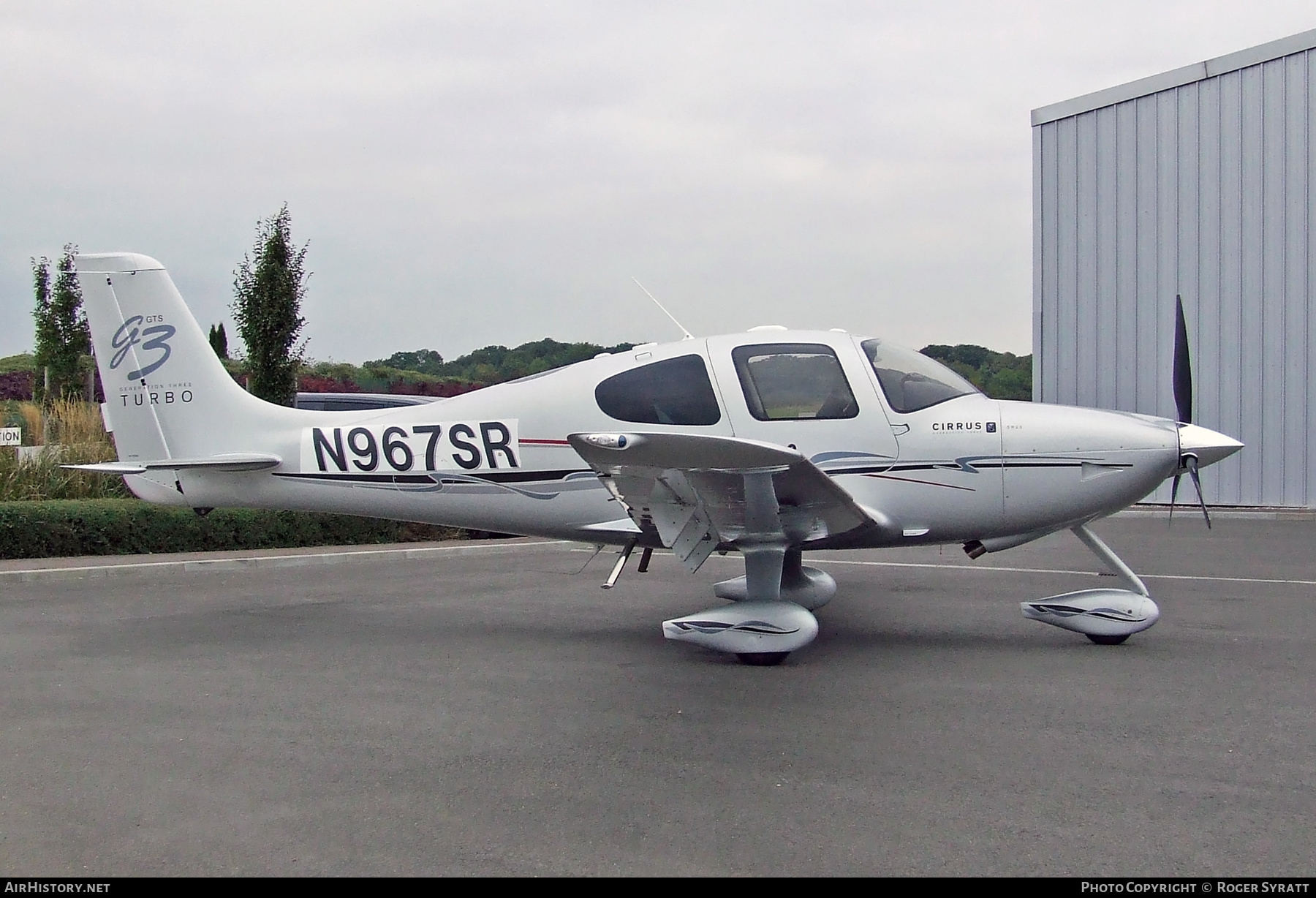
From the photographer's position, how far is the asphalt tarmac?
137 inches

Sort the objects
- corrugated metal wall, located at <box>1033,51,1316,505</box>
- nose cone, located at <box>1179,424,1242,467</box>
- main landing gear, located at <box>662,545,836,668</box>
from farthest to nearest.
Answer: corrugated metal wall, located at <box>1033,51,1316,505</box>, nose cone, located at <box>1179,424,1242,467</box>, main landing gear, located at <box>662,545,836,668</box>

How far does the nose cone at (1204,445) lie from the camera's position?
22.1ft

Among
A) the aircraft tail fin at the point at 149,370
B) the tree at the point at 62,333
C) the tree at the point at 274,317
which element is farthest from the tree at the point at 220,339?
the aircraft tail fin at the point at 149,370

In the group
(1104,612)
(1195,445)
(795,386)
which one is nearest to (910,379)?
(795,386)

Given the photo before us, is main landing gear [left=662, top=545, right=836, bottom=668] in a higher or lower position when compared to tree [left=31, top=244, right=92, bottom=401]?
lower

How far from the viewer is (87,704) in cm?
560

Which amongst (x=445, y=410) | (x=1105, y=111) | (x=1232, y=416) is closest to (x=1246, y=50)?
(x=1105, y=111)

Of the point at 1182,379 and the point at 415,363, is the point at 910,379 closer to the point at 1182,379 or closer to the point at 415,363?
the point at 1182,379

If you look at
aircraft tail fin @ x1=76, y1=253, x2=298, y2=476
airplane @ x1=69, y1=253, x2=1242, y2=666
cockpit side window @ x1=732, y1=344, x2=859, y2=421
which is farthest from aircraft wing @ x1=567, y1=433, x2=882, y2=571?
aircraft tail fin @ x1=76, y1=253, x2=298, y2=476

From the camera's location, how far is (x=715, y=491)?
6074 mm

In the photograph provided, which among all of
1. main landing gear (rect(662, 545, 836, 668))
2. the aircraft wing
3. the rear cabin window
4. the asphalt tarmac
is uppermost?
the rear cabin window

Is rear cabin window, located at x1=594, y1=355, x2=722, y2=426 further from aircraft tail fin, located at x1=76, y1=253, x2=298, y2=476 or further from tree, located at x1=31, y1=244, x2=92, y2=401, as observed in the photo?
tree, located at x1=31, y1=244, x2=92, y2=401

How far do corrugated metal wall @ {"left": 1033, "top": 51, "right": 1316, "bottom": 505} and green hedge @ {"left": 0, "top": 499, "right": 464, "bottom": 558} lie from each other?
1459cm

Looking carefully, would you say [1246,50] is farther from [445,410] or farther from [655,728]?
[655,728]
